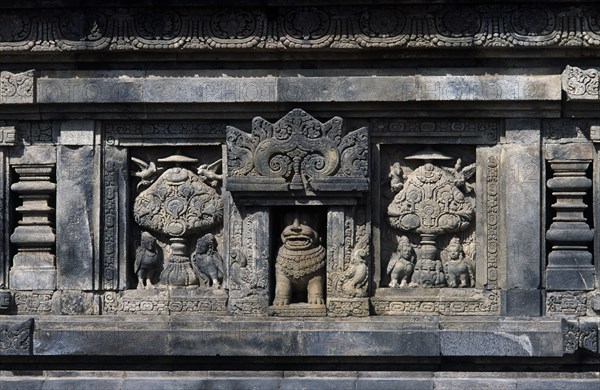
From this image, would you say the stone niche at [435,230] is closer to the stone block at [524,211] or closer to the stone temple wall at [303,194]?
the stone temple wall at [303,194]

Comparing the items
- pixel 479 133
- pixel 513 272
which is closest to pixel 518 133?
pixel 479 133

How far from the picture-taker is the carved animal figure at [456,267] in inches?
411

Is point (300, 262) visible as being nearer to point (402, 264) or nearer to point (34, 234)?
point (402, 264)

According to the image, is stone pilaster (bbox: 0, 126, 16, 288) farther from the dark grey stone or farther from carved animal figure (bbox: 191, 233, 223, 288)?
carved animal figure (bbox: 191, 233, 223, 288)

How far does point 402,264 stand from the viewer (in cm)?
1047

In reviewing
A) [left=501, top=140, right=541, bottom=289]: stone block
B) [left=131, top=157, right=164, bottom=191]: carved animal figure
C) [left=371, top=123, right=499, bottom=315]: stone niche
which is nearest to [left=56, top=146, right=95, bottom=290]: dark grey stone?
[left=131, top=157, right=164, bottom=191]: carved animal figure

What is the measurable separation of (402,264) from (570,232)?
139cm

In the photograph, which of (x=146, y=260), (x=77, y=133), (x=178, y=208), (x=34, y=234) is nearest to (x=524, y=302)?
(x=178, y=208)

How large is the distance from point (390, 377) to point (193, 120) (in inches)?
105

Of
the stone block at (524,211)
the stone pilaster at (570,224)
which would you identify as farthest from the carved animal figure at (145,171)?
the stone pilaster at (570,224)

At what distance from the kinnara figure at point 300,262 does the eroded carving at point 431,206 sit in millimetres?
675

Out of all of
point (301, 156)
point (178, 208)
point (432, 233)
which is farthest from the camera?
point (178, 208)

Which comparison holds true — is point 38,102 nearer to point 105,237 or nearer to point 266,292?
point 105,237

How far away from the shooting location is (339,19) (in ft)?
33.5
